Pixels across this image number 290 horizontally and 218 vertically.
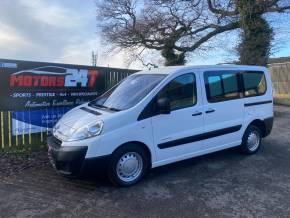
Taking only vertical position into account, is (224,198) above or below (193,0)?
below

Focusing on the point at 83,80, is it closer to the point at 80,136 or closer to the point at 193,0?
the point at 80,136

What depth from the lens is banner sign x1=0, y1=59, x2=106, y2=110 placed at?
7273mm

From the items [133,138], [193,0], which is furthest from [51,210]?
[193,0]

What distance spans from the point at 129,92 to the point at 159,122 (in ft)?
2.85

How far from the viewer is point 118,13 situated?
68.8 feet

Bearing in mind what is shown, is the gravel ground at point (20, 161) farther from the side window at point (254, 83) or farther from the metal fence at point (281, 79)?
the metal fence at point (281, 79)

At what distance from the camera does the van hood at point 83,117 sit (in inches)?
200

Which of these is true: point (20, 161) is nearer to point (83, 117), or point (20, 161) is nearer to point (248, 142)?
point (83, 117)

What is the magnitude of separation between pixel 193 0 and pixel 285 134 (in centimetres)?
1087

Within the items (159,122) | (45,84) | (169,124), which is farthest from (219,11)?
(159,122)

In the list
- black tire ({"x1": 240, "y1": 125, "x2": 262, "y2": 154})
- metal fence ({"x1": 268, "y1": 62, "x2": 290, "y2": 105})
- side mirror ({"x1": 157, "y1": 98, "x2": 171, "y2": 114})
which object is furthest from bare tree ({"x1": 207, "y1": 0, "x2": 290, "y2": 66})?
side mirror ({"x1": 157, "y1": 98, "x2": 171, "y2": 114})

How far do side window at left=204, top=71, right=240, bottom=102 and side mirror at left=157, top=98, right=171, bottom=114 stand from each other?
1.15 meters

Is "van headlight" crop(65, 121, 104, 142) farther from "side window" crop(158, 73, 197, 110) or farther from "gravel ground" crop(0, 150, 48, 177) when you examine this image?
"gravel ground" crop(0, 150, 48, 177)

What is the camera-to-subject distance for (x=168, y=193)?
495cm
